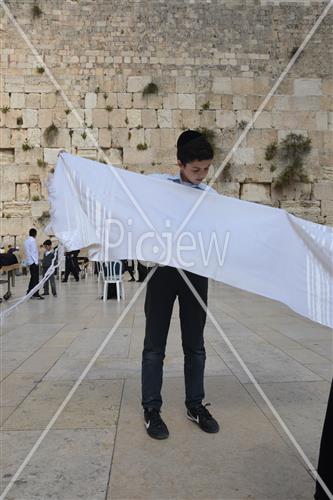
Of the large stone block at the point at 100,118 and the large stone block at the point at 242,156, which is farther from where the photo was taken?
the large stone block at the point at 242,156

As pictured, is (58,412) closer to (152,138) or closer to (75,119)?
(152,138)

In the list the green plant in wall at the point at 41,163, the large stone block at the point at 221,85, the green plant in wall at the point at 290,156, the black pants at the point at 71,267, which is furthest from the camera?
the green plant in wall at the point at 290,156

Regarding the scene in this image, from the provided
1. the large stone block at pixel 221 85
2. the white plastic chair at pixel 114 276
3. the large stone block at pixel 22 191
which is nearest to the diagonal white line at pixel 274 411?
the white plastic chair at pixel 114 276

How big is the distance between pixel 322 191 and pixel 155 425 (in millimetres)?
18224

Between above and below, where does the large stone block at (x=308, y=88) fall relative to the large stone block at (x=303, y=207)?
above

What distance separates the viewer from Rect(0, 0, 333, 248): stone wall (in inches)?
744

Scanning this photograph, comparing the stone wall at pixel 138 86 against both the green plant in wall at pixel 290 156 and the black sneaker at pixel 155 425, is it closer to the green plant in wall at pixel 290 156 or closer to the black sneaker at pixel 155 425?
the green plant in wall at pixel 290 156

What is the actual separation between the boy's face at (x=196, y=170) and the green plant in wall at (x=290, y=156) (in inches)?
667

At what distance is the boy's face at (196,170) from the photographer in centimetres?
313

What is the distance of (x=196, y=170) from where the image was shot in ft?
10.3

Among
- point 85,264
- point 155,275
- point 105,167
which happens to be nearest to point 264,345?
point 155,275

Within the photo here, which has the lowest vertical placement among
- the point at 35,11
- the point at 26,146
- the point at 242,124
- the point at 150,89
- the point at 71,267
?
the point at 71,267

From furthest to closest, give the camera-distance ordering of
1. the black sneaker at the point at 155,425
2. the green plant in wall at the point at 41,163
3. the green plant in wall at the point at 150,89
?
the green plant in wall at the point at 150,89 < the green plant in wall at the point at 41,163 < the black sneaker at the point at 155,425

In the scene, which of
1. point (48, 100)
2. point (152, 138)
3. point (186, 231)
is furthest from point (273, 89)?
point (186, 231)
